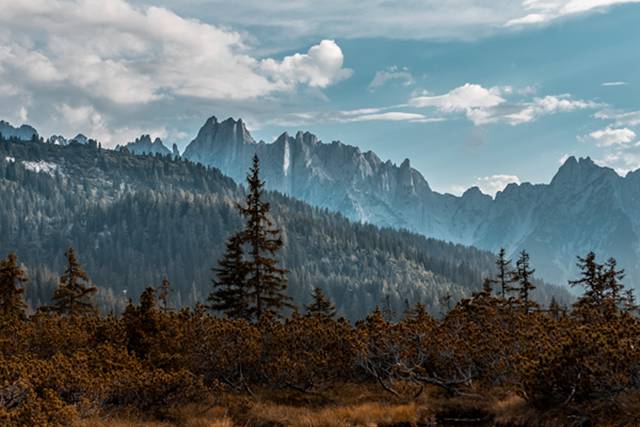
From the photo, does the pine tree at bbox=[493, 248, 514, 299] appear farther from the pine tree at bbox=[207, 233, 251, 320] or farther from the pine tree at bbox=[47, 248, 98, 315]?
the pine tree at bbox=[47, 248, 98, 315]

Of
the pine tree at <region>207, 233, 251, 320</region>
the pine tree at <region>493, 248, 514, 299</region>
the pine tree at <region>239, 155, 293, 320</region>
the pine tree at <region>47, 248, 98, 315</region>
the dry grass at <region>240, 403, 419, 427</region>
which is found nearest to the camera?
the dry grass at <region>240, 403, 419, 427</region>

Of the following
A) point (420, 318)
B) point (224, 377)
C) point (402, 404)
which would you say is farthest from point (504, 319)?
point (224, 377)

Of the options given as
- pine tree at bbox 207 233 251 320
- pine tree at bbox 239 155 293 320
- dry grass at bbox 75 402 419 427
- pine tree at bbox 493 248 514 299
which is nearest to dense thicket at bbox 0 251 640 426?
dry grass at bbox 75 402 419 427

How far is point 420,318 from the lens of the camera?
1079 inches

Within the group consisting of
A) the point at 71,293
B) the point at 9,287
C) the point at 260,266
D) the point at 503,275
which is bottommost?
the point at 71,293

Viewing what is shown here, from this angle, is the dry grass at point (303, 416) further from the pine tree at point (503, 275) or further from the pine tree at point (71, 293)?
the pine tree at point (71, 293)

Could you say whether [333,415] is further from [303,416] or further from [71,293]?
[71,293]

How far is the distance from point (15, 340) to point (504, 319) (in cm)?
2127

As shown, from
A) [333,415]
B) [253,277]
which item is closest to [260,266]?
[253,277]

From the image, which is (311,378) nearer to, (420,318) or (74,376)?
(420,318)

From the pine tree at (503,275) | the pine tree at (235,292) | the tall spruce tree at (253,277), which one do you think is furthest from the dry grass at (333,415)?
the pine tree at (503,275)

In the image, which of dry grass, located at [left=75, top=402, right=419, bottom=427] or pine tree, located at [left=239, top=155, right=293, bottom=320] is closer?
dry grass, located at [left=75, top=402, right=419, bottom=427]

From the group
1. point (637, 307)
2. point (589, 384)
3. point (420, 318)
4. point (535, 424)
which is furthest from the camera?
point (637, 307)

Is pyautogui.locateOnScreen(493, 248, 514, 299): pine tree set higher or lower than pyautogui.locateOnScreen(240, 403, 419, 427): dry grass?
higher
